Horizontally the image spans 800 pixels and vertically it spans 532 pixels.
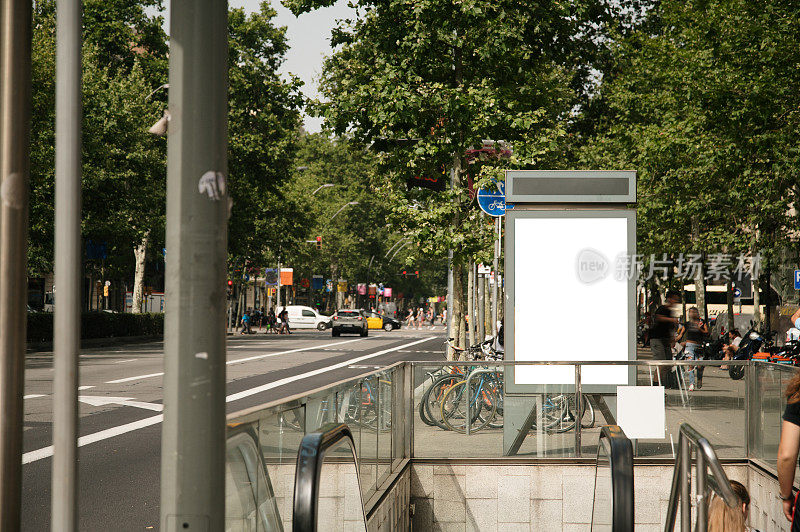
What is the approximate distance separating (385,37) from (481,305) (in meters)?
10.3

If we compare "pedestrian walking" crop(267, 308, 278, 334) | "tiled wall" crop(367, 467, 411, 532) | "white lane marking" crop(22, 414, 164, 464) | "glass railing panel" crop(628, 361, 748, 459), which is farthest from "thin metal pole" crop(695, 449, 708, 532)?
"pedestrian walking" crop(267, 308, 278, 334)

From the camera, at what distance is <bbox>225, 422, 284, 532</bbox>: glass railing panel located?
134 inches

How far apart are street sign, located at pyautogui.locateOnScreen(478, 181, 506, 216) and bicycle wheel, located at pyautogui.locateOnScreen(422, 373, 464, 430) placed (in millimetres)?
6016

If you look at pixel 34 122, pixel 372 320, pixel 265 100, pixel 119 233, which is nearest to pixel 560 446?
pixel 34 122

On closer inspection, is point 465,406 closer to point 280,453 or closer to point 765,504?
point 765,504

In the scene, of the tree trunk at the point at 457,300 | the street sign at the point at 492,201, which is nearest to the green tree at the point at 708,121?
the tree trunk at the point at 457,300

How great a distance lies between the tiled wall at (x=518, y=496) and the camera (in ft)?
32.8

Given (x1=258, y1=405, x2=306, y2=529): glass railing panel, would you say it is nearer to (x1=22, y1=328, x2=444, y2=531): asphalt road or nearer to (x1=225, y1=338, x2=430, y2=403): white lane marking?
(x1=22, y1=328, x2=444, y2=531): asphalt road

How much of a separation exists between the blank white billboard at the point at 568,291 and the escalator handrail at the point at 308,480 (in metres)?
6.93

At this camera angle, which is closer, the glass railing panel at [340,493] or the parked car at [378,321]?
the glass railing panel at [340,493]

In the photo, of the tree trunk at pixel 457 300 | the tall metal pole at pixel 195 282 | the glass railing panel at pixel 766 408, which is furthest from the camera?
the tree trunk at pixel 457 300

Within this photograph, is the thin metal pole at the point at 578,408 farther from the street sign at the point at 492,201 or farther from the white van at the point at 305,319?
the white van at the point at 305,319

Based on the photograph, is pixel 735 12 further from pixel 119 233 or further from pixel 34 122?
pixel 119 233

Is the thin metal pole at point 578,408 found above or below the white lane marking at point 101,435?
above
